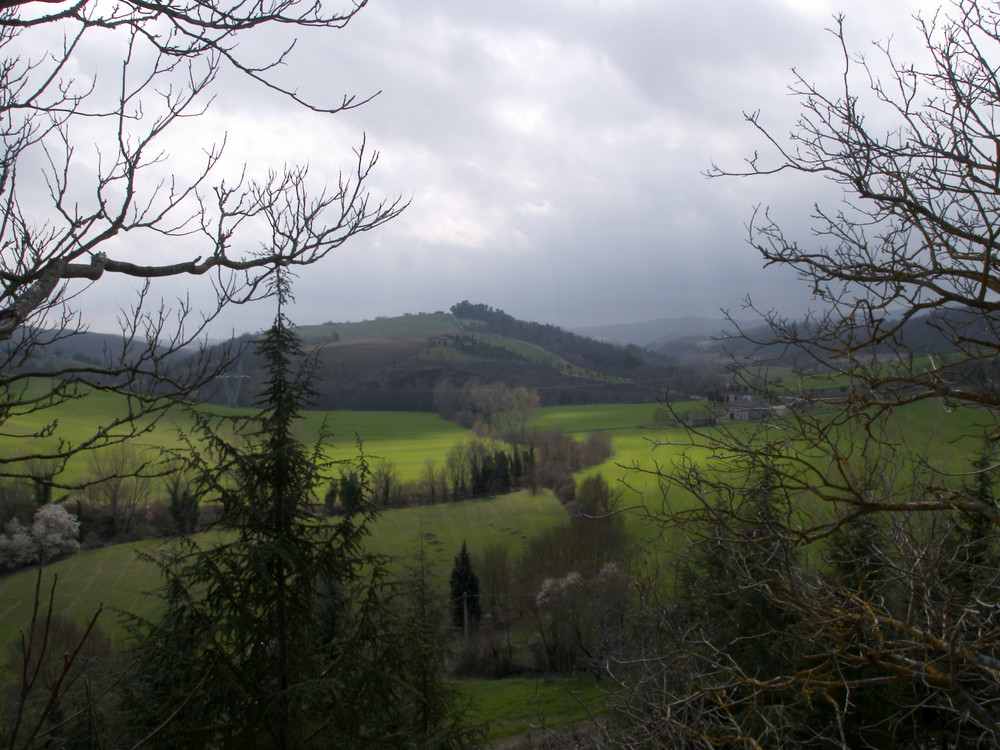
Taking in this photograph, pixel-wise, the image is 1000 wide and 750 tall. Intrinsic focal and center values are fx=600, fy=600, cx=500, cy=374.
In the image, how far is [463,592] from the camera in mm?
28234

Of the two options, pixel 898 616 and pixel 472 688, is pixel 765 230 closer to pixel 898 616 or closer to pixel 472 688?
pixel 898 616

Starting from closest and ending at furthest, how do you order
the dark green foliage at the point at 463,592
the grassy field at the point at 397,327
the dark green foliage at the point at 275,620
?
1. the dark green foliage at the point at 275,620
2. the dark green foliage at the point at 463,592
3. the grassy field at the point at 397,327

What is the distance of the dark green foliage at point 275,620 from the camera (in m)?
6.54

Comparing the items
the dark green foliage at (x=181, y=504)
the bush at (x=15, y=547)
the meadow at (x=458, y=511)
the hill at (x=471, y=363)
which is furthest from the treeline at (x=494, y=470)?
the dark green foliage at (x=181, y=504)

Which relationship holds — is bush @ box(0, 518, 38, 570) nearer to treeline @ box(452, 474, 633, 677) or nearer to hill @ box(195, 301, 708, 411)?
treeline @ box(452, 474, 633, 677)

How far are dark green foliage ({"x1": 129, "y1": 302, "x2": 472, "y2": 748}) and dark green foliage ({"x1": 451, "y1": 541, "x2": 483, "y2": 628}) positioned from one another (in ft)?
67.9

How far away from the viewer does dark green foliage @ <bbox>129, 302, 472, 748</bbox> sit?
6539 mm

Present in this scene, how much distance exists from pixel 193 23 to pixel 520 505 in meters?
38.7

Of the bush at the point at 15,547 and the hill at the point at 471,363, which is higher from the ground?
the hill at the point at 471,363

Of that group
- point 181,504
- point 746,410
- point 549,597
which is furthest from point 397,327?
point 746,410

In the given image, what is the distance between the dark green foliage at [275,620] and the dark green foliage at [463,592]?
2070 centimetres

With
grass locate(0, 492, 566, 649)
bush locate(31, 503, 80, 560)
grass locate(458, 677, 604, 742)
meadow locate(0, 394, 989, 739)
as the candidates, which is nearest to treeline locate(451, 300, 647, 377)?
meadow locate(0, 394, 989, 739)

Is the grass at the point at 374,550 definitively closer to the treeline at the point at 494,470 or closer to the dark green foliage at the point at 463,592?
the dark green foliage at the point at 463,592

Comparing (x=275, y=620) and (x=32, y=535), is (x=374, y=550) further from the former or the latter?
(x=275, y=620)
